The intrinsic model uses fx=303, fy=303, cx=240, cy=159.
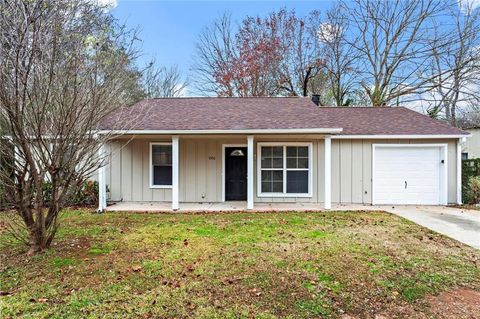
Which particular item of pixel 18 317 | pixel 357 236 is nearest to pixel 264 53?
pixel 357 236

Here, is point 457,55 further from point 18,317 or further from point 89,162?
point 18,317

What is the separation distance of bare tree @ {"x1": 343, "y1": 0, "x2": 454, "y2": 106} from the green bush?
33.1 ft

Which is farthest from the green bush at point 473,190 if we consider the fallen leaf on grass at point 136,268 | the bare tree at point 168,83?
the bare tree at point 168,83

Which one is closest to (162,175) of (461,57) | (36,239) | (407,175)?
(36,239)

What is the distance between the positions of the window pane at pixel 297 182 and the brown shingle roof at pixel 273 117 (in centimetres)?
196

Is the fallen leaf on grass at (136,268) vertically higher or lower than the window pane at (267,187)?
lower

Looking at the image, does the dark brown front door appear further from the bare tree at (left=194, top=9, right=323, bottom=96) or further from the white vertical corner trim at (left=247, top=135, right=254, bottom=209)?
the bare tree at (left=194, top=9, right=323, bottom=96)

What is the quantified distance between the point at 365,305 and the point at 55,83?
16.8 feet

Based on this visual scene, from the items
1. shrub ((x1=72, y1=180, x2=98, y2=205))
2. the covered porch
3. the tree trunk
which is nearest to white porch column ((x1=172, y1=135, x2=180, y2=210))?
the covered porch

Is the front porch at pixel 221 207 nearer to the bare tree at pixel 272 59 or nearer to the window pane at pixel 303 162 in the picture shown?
the window pane at pixel 303 162

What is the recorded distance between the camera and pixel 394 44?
19.7 metres

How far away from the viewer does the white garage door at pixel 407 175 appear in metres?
10.6

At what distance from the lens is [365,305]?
3.44 m

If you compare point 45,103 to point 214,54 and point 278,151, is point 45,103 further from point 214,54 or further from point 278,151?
point 214,54
